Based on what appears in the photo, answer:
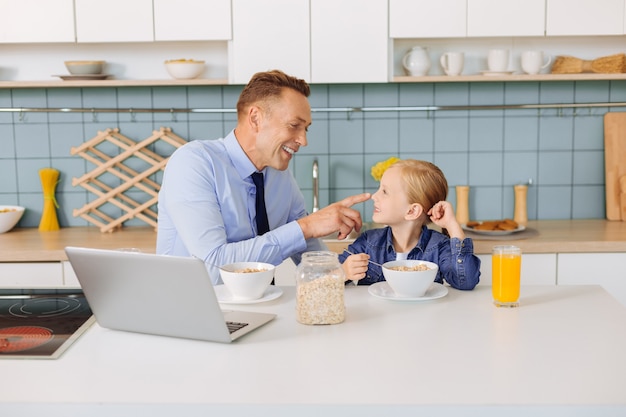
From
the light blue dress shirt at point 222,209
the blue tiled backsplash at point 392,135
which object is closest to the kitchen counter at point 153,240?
the blue tiled backsplash at point 392,135

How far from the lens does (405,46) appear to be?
11.1ft

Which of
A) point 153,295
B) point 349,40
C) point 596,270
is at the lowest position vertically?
point 596,270

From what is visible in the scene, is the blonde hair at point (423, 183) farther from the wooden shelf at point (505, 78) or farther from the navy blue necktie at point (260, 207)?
the wooden shelf at point (505, 78)

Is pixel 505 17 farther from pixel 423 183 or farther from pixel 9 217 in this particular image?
pixel 9 217

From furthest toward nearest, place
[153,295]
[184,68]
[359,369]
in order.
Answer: [184,68] < [153,295] < [359,369]

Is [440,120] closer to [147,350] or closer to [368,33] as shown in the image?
[368,33]

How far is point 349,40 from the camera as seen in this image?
122 inches

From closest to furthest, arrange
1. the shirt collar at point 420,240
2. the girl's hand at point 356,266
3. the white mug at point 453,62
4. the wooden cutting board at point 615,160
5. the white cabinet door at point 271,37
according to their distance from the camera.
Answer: the girl's hand at point 356,266
the shirt collar at point 420,240
the white cabinet door at point 271,37
the white mug at point 453,62
the wooden cutting board at point 615,160

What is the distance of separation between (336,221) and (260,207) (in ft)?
1.32

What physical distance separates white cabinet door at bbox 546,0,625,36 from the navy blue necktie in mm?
1480

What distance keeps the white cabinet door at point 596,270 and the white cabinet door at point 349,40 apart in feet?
3.43

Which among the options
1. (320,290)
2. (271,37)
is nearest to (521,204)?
(271,37)

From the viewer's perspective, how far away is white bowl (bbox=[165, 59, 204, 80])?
319cm

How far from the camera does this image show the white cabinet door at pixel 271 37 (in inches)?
121
